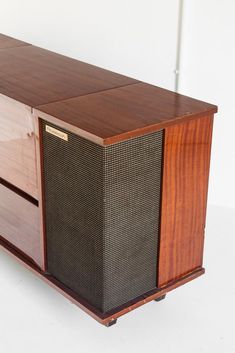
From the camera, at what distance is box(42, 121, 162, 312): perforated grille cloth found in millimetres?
2264

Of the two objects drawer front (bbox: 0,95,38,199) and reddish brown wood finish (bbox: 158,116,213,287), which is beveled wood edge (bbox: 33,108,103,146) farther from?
reddish brown wood finish (bbox: 158,116,213,287)

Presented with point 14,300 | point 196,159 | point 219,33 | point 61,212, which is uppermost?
point 219,33

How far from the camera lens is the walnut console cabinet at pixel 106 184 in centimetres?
229

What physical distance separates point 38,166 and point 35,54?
883mm

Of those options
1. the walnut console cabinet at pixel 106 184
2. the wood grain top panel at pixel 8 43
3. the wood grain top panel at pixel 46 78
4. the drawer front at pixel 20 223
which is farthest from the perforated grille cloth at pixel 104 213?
the wood grain top panel at pixel 8 43

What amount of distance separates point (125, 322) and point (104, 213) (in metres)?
0.62

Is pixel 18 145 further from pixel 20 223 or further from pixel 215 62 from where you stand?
pixel 215 62

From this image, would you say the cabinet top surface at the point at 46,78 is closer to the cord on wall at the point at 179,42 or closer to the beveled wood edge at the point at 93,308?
the cord on wall at the point at 179,42

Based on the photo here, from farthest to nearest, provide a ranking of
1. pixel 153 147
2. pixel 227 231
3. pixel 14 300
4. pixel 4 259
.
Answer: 1. pixel 227 231
2. pixel 4 259
3. pixel 14 300
4. pixel 153 147

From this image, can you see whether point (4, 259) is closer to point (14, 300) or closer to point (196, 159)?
point (14, 300)

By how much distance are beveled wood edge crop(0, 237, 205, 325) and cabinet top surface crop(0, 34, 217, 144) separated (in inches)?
25.4

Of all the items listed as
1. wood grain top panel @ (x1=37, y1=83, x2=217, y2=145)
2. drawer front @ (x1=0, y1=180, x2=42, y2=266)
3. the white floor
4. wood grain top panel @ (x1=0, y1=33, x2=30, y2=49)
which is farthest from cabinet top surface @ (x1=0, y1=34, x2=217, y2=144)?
the white floor

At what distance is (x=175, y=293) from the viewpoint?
2887 millimetres

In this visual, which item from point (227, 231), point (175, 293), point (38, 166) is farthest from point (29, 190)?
point (227, 231)
